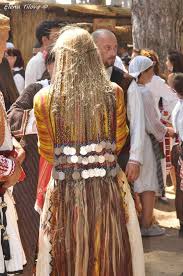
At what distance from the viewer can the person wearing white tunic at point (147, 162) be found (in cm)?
662

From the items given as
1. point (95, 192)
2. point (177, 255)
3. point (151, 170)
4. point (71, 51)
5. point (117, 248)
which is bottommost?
point (177, 255)

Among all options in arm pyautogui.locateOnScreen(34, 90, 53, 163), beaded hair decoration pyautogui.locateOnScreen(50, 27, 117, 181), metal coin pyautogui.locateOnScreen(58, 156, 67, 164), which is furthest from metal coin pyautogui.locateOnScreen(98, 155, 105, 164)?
arm pyautogui.locateOnScreen(34, 90, 53, 163)

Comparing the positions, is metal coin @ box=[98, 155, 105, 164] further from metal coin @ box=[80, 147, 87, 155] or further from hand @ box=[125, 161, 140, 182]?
hand @ box=[125, 161, 140, 182]

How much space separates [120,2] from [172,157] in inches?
598

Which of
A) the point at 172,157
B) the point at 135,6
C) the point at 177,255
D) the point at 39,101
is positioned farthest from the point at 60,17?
the point at 39,101

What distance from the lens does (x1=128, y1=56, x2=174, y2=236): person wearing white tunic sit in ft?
21.7

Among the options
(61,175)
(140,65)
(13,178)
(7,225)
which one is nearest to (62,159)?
(61,175)

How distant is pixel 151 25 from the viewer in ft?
33.6

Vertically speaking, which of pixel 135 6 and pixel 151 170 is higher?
pixel 135 6

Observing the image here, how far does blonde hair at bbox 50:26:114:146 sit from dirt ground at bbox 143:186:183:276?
2.18m

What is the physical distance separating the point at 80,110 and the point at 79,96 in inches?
3.3

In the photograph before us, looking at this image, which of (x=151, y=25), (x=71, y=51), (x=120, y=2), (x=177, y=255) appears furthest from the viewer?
(x=120, y=2)

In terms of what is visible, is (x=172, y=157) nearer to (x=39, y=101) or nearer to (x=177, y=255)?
(x=177, y=255)

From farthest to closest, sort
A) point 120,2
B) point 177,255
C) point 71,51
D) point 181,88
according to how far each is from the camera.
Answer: point 120,2 → point 181,88 → point 177,255 → point 71,51
